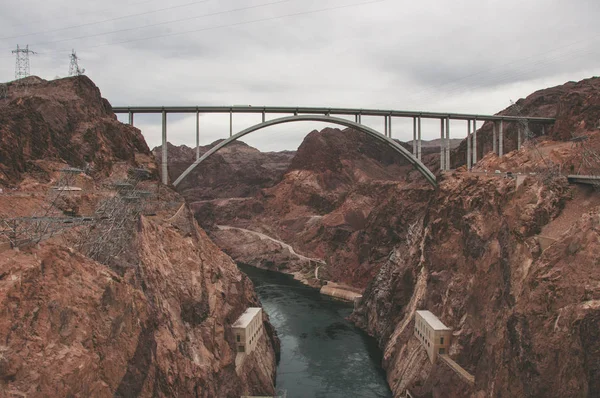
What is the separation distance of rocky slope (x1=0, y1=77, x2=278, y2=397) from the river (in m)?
3.27

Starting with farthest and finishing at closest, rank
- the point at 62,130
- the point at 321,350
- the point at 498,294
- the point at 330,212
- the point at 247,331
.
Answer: the point at 330,212, the point at 321,350, the point at 62,130, the point at 247,331, the point at 498,294

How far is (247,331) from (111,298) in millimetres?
17067

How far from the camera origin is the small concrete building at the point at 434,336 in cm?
3478

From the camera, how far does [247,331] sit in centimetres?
3572

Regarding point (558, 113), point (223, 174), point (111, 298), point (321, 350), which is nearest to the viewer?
point (111, 298)

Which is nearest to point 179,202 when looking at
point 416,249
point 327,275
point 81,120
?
point 81,120

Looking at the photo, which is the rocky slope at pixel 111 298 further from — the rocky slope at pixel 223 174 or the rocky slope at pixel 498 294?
the rocky slope at pixel 223 174

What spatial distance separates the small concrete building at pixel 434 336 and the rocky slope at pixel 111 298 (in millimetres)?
13677

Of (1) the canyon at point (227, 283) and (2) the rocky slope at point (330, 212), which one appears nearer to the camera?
(1) the canyon at point (227, 283)

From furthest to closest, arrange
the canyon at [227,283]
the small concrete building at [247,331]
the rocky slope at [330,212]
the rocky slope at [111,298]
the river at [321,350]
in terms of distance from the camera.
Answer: the rocky slope at [330,212] → the river at [321,350] → the small concrete building at [247,331] → the canyon at [227,283] → the rocky slope at [111,298]

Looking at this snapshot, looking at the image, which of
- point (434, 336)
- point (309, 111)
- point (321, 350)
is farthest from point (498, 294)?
point (309, 111)

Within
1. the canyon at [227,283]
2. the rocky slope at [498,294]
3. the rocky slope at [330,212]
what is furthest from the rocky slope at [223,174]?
the canyon at [227,283]

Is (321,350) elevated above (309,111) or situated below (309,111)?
below

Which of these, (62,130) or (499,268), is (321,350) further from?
(62,130)
